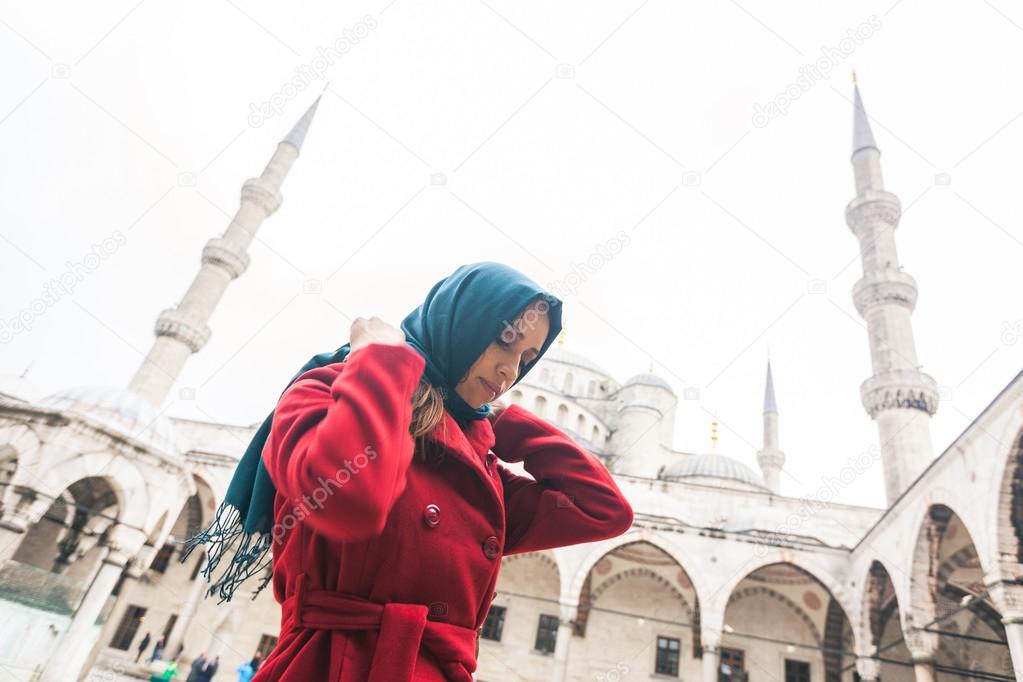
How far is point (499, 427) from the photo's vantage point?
5.58 ft

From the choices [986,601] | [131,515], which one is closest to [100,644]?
[131,515]

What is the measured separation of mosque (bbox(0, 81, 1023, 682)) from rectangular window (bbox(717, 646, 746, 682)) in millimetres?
56

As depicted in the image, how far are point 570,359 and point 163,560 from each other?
20420 mm

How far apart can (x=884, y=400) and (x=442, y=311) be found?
56.5 feet

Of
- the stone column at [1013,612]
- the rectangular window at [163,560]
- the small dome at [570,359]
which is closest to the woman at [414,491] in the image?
the stone column at [1013,612]

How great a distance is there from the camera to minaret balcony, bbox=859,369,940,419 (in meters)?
15.3

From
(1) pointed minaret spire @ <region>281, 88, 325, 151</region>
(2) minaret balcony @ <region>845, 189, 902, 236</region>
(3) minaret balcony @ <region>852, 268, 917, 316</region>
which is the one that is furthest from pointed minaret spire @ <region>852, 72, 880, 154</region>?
(1) pointed minaret spire @ <region>281, 88, 325, 151</region>

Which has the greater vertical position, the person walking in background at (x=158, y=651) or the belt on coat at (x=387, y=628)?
the belt on coat at (x=387, y=628)

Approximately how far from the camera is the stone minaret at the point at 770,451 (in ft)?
86.4

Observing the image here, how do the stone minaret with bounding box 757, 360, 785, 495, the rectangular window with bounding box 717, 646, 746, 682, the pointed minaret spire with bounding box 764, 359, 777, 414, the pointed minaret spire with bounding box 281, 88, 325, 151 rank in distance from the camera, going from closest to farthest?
the rectangular window with bounding box 717, 646, 746, 682 < the pointed minaret spire with bounding box 281, 88, 325, 151 < the stone minaret with bounding box 757, 360, 785, 495 < the pointed minaret spire with bounding box 764, 359, 777, 414

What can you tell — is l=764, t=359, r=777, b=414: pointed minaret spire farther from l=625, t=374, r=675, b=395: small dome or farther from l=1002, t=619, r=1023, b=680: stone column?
l=1002, t=619, r=1023, b=680: stone column

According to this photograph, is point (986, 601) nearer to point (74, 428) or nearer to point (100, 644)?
point (74, 428)

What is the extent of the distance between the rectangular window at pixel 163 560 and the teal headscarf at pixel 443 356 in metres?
20.3

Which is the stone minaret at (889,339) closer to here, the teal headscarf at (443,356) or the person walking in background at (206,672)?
the person walking in background at (206,672)
